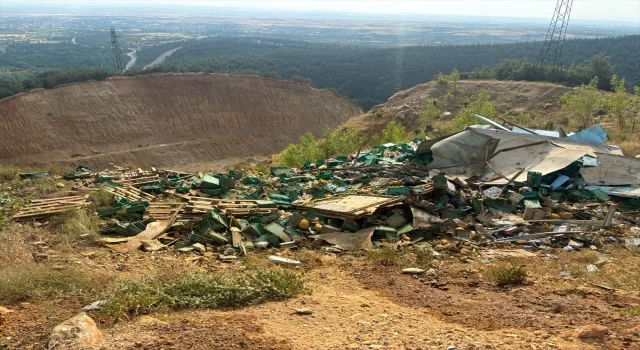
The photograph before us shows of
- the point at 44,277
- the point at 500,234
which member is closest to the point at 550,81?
the point at 500,234

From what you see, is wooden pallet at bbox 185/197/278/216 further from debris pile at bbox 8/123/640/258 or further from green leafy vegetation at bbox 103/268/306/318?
green leafy vegetation at bbox 103/268/306/318

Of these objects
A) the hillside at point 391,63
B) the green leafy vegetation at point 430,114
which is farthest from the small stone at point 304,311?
the hillside at point 391,63

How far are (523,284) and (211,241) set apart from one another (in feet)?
16.6

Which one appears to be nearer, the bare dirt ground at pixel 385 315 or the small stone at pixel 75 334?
the small stone at pixel 75 334

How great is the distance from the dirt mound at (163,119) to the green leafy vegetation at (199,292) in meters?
32.2

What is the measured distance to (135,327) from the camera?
4.59 meters

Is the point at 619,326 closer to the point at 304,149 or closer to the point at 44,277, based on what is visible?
the point at 44,277

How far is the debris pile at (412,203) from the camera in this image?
8273mm

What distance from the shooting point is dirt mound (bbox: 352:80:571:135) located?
29584 millimetres

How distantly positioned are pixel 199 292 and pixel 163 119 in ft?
130

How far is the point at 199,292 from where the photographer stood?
5434 millimetres

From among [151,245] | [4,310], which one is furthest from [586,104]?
[4,310]

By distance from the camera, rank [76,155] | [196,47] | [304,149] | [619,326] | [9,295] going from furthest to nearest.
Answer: [196,47] → [76,155] → [304,149] → [9,295] → [619,326]

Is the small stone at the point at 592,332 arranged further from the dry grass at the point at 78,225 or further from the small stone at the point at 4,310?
the dry grass at the point at 78,225
